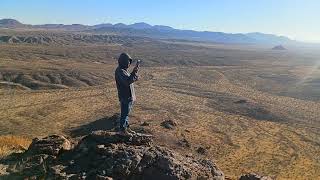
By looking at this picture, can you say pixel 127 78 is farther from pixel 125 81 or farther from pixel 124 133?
pixel 124 133

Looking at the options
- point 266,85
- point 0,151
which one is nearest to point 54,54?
point 266,85

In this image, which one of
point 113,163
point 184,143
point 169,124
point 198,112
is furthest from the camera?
point 198,112

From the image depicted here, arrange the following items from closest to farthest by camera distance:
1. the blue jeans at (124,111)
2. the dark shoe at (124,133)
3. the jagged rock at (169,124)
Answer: the dark shoe at (124,133)
the blue jeans at (124,111)
the jagged rock at (169,124)

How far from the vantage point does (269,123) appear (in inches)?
1233

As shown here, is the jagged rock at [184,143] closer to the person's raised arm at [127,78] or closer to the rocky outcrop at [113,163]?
the rocky outcrop at [113,163]

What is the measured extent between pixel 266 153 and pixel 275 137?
165 inches

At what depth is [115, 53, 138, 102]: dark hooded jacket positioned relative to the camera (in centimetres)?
979

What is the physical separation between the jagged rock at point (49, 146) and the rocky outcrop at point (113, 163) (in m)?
0.26

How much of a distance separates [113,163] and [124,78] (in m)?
1.82

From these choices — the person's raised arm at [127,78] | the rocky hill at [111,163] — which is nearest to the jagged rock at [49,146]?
the rocky hill at [111,163]

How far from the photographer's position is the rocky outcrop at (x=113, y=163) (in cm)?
880

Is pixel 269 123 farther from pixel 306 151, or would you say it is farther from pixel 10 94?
pixel 10 94

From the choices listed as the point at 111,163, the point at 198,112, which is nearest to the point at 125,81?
the point at 111,163

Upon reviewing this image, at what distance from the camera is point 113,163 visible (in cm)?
882
